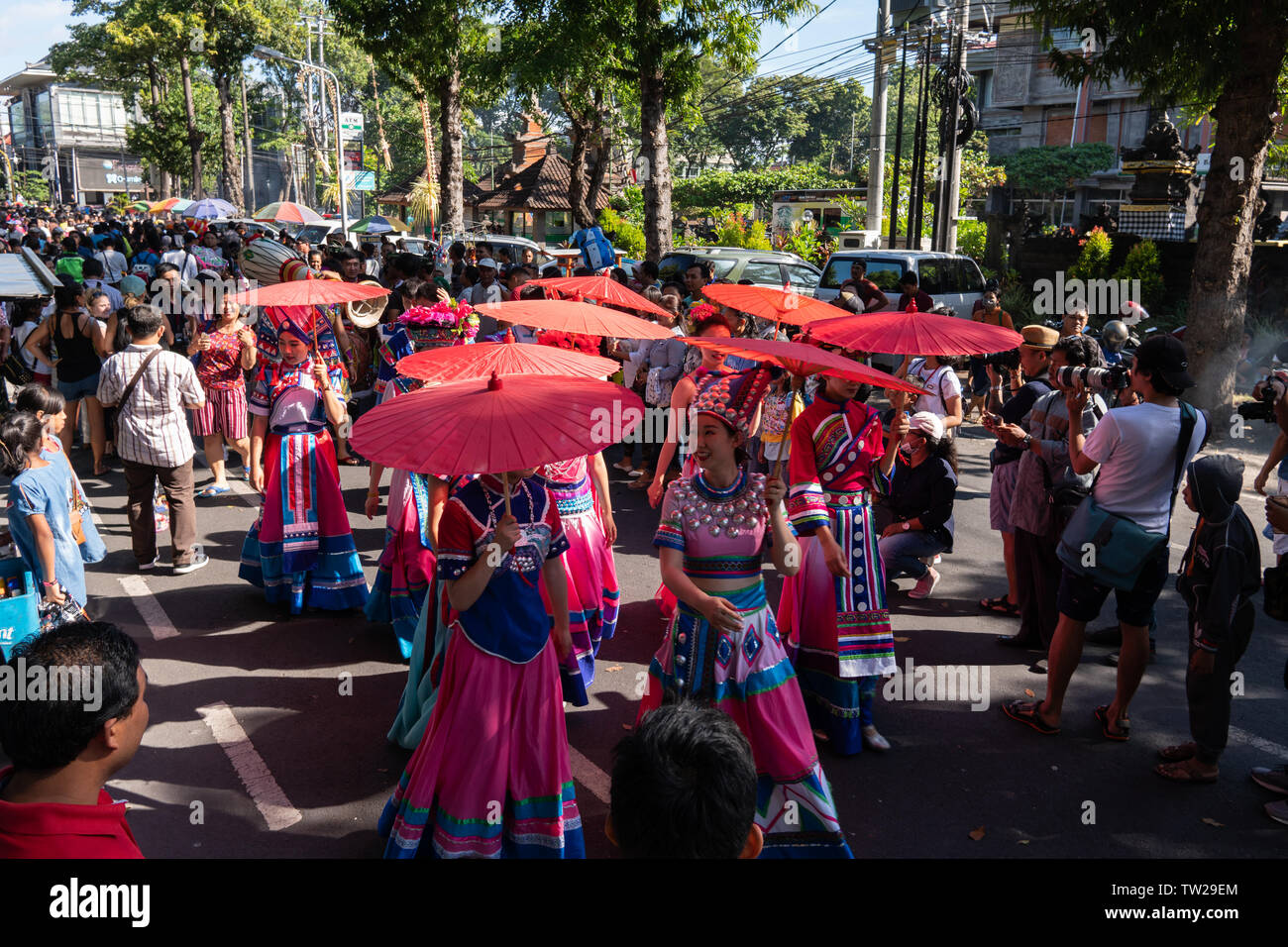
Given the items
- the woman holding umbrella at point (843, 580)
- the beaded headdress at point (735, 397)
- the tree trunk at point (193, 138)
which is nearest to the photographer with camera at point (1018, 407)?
the woman holding umbrella at point (843, 580)

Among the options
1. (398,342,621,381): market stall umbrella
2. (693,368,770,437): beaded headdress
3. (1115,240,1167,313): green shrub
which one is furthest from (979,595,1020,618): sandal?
(1115,240,1167,313): green shrub

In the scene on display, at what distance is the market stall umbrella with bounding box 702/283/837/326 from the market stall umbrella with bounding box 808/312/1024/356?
2.23ft

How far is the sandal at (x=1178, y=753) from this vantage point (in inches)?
185

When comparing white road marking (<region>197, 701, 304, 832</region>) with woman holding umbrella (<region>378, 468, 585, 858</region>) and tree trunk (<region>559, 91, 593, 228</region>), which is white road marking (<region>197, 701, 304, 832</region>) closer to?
woman holding umbrella (<region>378, 468, 585, 858</region>)

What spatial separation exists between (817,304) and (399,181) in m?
66.5

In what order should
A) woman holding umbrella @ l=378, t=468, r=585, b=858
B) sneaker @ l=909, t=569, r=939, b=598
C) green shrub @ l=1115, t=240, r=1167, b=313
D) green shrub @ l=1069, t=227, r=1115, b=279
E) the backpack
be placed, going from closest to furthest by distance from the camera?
woman holding umbrella @ l=378, t=468, r=585, b=858 → sneaker @ l=909, t=569, r=939, b=598 → the backpack → green shrub @ l=1115, t=240, r=1167, b=313 → green shrub @ l=1069, t=227, r=1115, b=279

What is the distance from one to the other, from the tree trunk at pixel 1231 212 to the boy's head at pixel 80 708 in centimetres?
1135

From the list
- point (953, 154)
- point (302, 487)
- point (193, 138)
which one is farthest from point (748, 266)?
point (193, 138)

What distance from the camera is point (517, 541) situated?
135 inches

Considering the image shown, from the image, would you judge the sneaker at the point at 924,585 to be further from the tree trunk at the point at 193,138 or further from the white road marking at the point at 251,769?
the tree trunk at the point at 193,138

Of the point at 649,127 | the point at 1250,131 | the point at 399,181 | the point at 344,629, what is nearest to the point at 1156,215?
the point at 1250,131

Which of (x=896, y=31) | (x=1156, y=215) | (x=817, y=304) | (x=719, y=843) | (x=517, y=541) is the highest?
(x=896, y=31)

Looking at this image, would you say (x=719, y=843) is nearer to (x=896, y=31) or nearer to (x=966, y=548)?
(x=966, y=548)

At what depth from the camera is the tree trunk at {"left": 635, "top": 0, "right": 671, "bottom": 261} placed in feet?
49.8
